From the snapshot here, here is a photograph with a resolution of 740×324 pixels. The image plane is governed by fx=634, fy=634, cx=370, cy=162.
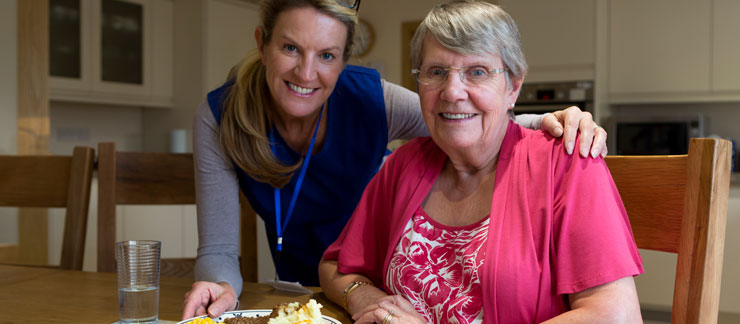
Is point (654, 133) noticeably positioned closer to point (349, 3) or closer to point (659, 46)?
point (659, 46)

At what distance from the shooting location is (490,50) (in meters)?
1.08

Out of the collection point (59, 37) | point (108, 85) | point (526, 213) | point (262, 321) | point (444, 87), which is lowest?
point (262, 321)

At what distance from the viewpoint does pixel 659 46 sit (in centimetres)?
449

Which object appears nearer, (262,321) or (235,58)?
(262,321)

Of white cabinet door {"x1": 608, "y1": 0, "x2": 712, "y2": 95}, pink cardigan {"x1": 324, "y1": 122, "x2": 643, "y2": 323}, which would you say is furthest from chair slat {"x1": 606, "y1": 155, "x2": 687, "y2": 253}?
white cabinet door {"x1": 608, "y1": 0, "x2": 712, "y2": 95}

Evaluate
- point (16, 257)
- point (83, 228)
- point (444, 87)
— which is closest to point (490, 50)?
point (444, 87)

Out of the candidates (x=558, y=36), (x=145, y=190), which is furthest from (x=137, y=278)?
(x=558, y=36)

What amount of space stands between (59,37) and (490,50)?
4.07m

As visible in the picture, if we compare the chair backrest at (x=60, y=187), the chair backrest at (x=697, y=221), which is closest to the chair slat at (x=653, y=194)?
the chair backrest at (x=697, y=221)

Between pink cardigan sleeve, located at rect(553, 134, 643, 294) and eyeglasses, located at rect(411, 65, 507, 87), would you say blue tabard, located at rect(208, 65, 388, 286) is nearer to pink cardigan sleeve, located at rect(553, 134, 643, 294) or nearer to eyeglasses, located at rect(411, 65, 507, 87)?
eyeglasses, located at rect(411, 65, 507, 87)

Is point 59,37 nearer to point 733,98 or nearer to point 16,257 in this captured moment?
point 16,257

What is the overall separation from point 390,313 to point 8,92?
3224 millimetres

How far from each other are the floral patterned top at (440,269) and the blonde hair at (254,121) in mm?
476

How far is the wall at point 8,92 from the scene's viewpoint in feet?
11.3
